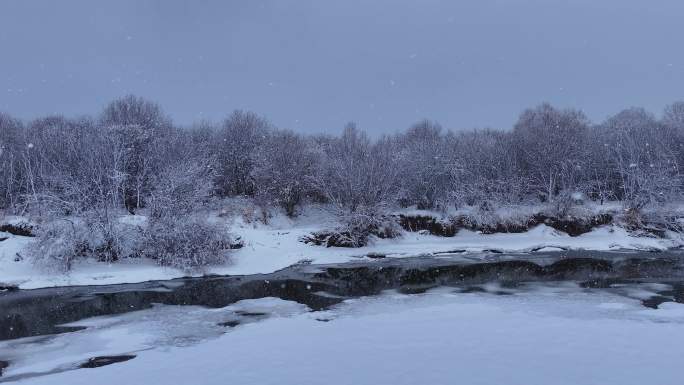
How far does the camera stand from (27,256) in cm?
2705

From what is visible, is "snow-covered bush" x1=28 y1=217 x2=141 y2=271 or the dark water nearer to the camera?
the dark water

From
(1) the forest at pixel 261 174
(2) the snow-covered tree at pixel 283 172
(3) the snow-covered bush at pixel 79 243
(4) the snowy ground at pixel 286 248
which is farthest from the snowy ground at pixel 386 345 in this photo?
(2) the snow-covered tree at pixel 283 172

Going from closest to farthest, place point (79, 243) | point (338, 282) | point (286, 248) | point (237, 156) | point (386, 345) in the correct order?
1. point (386, 345)
2. point (338, 282)
3. point (79, 243)
4. point (286, 248)
5. point (237, 156)

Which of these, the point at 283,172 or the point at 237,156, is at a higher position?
the point at 237,156

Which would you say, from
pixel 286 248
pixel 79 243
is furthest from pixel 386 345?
pixel 286 248

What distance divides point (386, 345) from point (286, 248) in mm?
21659

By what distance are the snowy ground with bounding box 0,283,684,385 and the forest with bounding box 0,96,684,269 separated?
1061 centimetres

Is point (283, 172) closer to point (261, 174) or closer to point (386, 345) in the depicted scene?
point (261, 174)

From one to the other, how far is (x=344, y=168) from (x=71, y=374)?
29.0m

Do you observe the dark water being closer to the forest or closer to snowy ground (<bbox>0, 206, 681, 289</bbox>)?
snowy ground (<bbox>0, 206, 681, 289</bbox>)

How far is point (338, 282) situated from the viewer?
26.7 meters

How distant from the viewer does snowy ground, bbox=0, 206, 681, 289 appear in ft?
87.1

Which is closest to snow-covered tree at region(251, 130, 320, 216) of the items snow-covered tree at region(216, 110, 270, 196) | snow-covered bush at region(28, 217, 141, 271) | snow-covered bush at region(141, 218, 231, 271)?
snow-covered tree at region(216, 110, 270, 196)

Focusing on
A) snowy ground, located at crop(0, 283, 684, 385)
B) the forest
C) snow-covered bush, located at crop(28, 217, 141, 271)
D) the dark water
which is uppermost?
the forest
